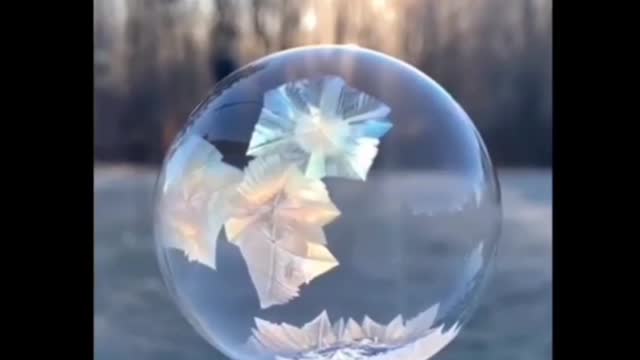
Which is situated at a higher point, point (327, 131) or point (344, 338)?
point (327, 131)

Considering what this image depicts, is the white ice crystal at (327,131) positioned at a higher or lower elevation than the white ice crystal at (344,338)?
higher

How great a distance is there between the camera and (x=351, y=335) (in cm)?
84

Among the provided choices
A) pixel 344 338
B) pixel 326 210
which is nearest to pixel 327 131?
pixel 326 210

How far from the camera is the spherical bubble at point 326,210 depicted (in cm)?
81

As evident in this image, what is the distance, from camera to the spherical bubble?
0.81 m

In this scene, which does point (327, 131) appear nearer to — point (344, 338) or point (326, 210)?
point (326, 210)

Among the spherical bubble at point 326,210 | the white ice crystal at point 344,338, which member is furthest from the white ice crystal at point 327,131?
the white ice crystal at point 344,338

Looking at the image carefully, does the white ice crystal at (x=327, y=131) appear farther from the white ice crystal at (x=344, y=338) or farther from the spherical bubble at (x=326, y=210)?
the white ice crystal at (x=344, y=338)

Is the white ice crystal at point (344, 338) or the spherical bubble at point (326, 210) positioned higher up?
the spherical bubble at point (326, 210)

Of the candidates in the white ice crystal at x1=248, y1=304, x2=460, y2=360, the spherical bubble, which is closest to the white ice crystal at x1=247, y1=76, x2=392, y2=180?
the spherical bubble

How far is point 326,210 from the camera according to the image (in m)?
0.82
